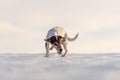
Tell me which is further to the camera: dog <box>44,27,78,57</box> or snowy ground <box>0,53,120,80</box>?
dog <box>44,27,78,57</box>

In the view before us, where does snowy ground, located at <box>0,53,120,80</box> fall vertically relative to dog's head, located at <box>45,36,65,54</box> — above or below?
above

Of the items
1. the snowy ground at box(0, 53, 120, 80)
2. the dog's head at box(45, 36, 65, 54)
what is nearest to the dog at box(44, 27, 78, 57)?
the dog's head at box(45, 36, 65, 54)

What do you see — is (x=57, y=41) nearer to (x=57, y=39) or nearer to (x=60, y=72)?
(x=57, y=39)

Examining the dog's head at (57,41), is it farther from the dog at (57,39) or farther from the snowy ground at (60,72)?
the snowy ground at (60,72)

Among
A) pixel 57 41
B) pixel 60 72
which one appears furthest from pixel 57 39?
pixel 60 72

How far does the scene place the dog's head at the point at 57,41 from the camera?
16484 millimetres

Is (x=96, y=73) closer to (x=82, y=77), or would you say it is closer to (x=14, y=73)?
(x=82, y=77)

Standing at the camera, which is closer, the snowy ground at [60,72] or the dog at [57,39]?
the snowy ground at [60,72]

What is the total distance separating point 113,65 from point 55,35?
276 inches

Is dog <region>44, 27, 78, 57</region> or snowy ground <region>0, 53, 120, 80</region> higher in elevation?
snowy ground <region>0, 53, 120, 80</region>

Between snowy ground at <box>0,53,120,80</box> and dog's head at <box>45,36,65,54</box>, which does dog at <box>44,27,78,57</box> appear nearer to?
dog's head at <box>45,36,65,54</box>

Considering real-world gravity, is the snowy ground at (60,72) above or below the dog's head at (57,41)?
above

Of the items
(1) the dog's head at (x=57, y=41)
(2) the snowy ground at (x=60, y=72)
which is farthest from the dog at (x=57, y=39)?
(2) the snowy ground at (x=60, y=72)

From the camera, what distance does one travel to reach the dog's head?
16.5 m
